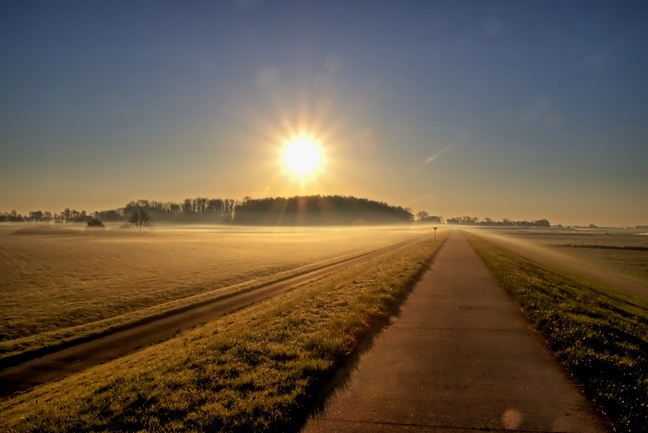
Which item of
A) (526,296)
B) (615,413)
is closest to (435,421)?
(615,413)

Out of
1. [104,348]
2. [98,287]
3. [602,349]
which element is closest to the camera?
[602,349]

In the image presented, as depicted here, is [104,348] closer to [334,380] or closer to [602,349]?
[334,380]

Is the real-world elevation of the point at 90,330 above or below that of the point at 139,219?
below

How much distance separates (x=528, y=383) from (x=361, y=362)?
3.40 metres

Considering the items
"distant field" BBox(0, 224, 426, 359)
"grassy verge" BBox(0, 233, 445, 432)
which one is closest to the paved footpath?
"grassy verge" BBox(0, 233, 445, 432)

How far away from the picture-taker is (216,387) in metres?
6.82

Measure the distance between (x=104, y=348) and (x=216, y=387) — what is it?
32.0 feet

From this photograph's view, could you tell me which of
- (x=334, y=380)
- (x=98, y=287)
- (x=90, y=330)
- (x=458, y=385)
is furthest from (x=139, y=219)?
(x=458, y=385)

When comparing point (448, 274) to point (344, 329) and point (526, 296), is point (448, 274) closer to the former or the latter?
point (526, 296)

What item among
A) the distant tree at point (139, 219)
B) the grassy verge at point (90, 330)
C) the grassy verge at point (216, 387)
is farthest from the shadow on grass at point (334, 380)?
the distant tree at point (139, 219)

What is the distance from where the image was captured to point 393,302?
14258 mm

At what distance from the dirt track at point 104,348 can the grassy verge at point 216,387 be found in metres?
1.30

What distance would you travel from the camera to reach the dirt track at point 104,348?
11.2 m

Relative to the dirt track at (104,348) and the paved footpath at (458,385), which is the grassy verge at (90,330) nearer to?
the dirt track at (104,348)
